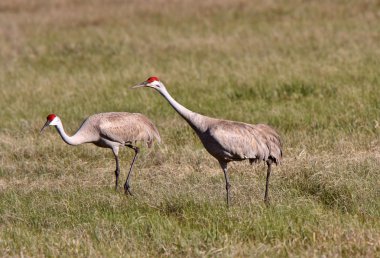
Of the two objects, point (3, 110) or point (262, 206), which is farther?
point (3, 110)

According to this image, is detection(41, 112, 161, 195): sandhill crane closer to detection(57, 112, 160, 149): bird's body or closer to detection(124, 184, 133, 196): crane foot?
detection(57, 112, 160, 149): bird's body

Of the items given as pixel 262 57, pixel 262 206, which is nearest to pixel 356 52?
pixel 262 57

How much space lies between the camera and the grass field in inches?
244

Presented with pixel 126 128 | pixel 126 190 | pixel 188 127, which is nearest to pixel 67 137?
pixel 126 128

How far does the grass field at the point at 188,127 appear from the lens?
620 centimetres

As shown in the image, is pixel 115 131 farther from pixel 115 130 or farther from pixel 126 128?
pixel 126 128

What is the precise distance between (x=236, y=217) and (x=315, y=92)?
17.8 feet

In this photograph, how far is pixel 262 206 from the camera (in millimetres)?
6660

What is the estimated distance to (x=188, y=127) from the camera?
33.0 ft

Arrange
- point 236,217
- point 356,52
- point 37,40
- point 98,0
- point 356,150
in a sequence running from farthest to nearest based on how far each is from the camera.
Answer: point 98,0, point 37,40, point 356,52, point 356,150, point 236,217

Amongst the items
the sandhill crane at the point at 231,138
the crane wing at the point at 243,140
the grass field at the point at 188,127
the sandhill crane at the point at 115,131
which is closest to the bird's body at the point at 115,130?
the sandhill crane at the point at 115,131

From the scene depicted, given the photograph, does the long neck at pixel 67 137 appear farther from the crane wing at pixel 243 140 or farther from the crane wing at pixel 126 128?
the crane wing at pixel 243 140

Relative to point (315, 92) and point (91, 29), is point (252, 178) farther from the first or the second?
point (91, 29)

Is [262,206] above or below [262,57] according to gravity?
below
